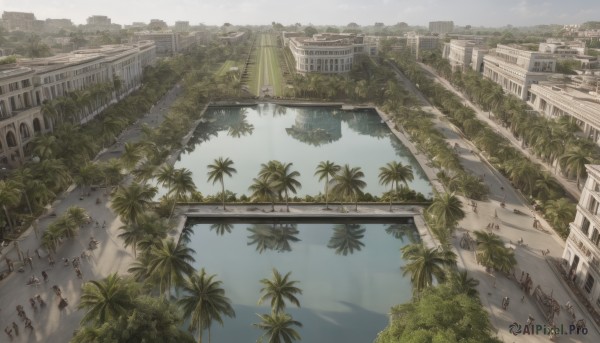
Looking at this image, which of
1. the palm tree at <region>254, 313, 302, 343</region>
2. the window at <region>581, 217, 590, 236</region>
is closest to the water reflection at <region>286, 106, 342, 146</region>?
the window at <region>581, 217, 590, 236</region>

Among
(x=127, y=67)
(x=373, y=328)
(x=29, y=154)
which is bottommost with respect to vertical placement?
(x=373, y=328)

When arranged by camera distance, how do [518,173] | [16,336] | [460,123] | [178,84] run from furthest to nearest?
[178,84] → [460,123] → [518,173] → [16,336]

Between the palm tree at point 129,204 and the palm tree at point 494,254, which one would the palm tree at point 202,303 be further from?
the palm tree at point 494,254

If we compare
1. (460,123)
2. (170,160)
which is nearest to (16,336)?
(170,160)

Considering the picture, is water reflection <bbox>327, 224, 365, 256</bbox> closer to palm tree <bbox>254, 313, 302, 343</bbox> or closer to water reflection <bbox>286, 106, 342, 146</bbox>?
palm tree <bbox>254, 313, 302, 343</bbox>

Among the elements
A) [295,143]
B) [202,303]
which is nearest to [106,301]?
[202,303]

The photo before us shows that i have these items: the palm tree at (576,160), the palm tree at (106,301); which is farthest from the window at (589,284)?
the palm tree at (106,301)

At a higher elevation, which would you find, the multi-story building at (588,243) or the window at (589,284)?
the multi-story building at (588,243)

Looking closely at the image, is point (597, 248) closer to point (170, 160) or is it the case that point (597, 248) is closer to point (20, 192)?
point (20, 192)
